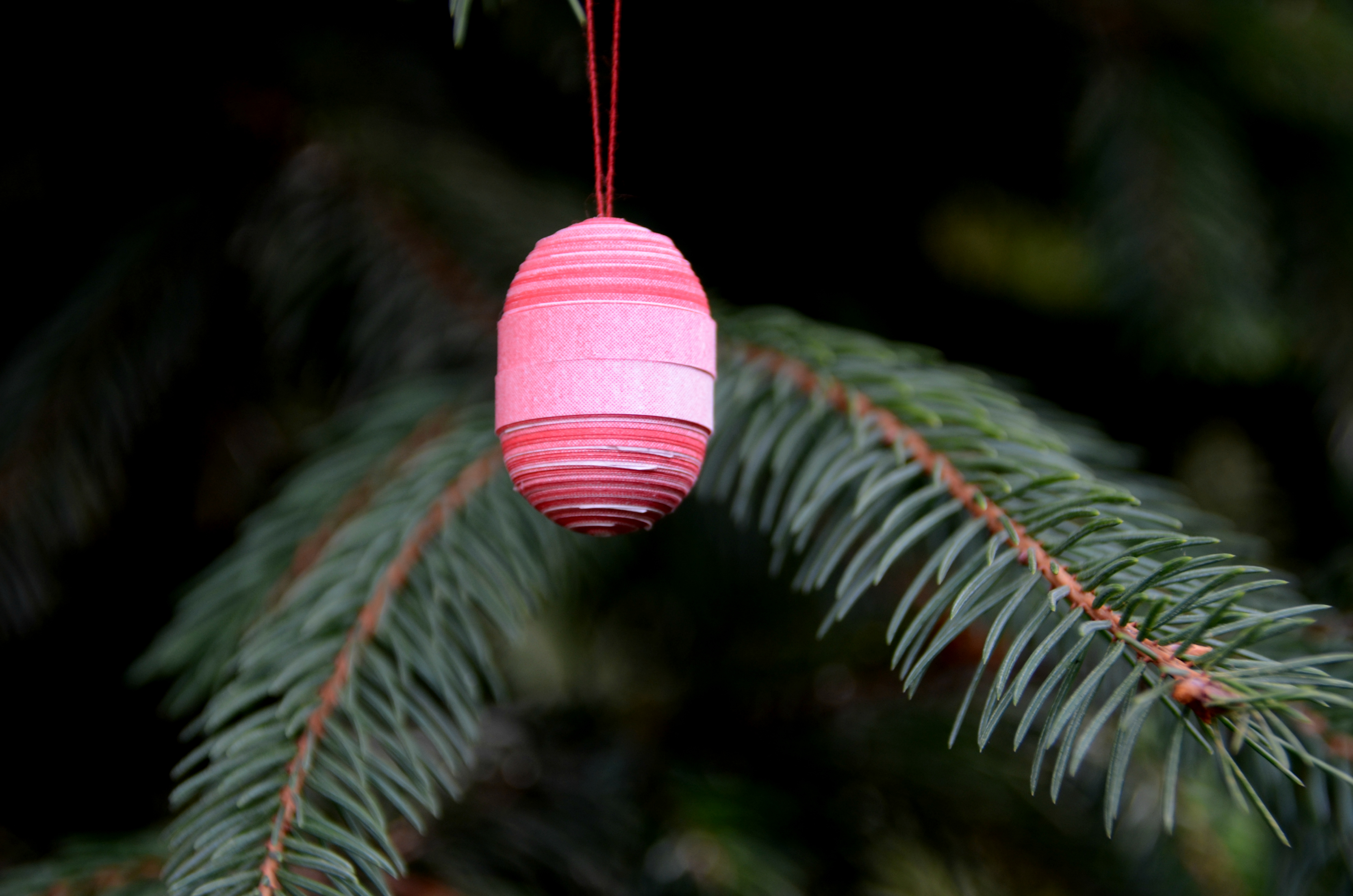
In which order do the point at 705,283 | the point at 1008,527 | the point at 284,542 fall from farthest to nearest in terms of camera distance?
the point at 705,283 → the point at 284,542 → the point at 1008,527

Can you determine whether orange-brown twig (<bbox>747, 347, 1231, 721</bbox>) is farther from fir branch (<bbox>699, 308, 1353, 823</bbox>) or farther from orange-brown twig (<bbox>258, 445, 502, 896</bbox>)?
orange-brown twig (<bbox>258, 445, 502, 896</bbox>)

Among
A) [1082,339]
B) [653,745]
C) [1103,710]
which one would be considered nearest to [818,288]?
[1082,339]

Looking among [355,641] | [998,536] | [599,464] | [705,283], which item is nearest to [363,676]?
[355,641]

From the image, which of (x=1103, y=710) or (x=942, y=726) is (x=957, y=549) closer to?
(x=1103, y=710)

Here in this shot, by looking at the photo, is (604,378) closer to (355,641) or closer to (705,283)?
(355,641)

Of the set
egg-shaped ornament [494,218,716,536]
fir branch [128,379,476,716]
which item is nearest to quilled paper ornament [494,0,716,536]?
egg-shaped ornament [494,218,716,536]

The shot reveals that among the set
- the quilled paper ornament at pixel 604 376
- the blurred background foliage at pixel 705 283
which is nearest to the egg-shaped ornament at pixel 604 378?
the quilled paper ornament at pixel 604 376

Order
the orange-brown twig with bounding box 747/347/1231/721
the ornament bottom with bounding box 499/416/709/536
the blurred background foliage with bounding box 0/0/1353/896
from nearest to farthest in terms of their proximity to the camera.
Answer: the orange-brown twig with bounding box 747/347/1231/721, the ornament bottom with bounding box 499/416/709/536, the blurred background foliage with bounding box 0/0/1353/896
